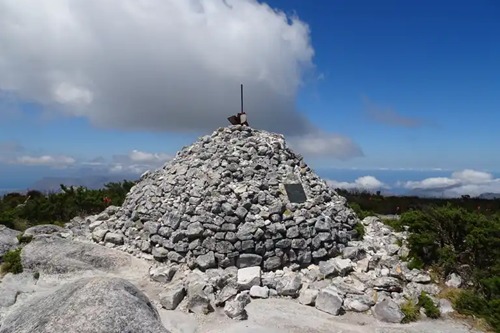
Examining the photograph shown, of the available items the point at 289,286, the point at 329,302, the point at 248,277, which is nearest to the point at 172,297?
the point at 248,277

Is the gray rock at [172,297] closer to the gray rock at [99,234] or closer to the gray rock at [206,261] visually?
the gray rock at [206,261]

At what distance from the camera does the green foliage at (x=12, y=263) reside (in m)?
10.5

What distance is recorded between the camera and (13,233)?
43.3ft

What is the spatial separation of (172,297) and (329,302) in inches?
149

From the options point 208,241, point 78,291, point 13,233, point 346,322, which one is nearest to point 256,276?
point 208,241

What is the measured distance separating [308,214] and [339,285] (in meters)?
2.44

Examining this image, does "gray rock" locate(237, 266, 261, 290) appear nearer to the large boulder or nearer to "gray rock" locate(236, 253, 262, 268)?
"gray rock" locate(236, 253, 262, 268)

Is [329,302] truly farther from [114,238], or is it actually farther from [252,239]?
[114,238]

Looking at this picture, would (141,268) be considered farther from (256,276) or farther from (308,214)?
(308,214)

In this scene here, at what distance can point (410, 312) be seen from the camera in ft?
28.3

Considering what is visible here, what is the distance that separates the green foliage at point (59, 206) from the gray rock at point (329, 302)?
11.6 m

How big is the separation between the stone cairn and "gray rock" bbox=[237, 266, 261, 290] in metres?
0.03

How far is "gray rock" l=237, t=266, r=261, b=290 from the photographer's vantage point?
9500 millimetres

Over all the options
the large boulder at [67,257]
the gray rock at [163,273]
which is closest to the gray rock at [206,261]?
the gray rock at [163,273]
